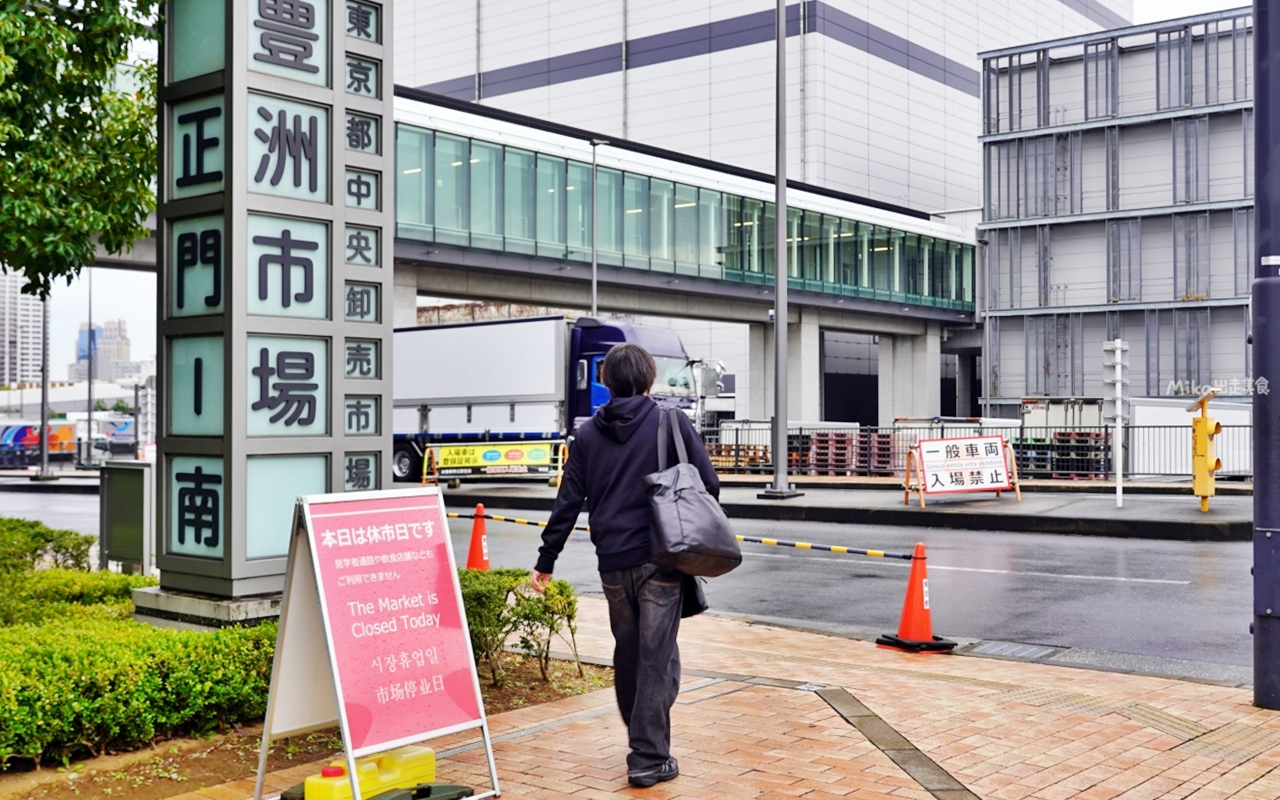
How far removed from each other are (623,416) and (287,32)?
312 cm

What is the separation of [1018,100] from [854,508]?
1474 inches

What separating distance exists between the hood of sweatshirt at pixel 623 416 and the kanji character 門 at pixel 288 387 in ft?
6.78

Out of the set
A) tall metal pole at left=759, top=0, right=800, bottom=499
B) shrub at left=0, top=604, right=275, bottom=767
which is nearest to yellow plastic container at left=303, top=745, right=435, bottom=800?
shrub at left=0, top=604, right=275, bottom=767

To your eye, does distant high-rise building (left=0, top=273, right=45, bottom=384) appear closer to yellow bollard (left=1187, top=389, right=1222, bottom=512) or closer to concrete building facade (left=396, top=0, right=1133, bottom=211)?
concrete building facade (left=396, top=0, right=1133, bottom=211)

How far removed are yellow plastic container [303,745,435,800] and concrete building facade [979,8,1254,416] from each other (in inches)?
1864

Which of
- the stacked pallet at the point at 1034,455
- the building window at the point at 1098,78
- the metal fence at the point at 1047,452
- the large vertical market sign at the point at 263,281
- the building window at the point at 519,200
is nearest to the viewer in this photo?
the large vertical market sign at the point at 263,281

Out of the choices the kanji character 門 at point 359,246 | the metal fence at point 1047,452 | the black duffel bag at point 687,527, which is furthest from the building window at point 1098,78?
the black duffel bag at point 687,527

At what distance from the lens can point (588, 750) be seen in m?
5.68

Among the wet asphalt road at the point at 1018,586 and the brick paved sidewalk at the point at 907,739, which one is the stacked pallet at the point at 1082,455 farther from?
the brick paved sidewalk at the point at 907,739

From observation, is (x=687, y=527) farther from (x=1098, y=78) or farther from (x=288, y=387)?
(x=1098, y=78)

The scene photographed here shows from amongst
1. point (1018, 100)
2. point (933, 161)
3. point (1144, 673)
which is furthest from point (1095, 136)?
point (1144, 673)

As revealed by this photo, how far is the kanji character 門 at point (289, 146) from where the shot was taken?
261 inches

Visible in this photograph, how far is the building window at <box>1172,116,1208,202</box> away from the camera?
4797cm

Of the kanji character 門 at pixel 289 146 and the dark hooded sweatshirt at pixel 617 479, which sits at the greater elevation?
the kanji character 門 at pixel 289 146
